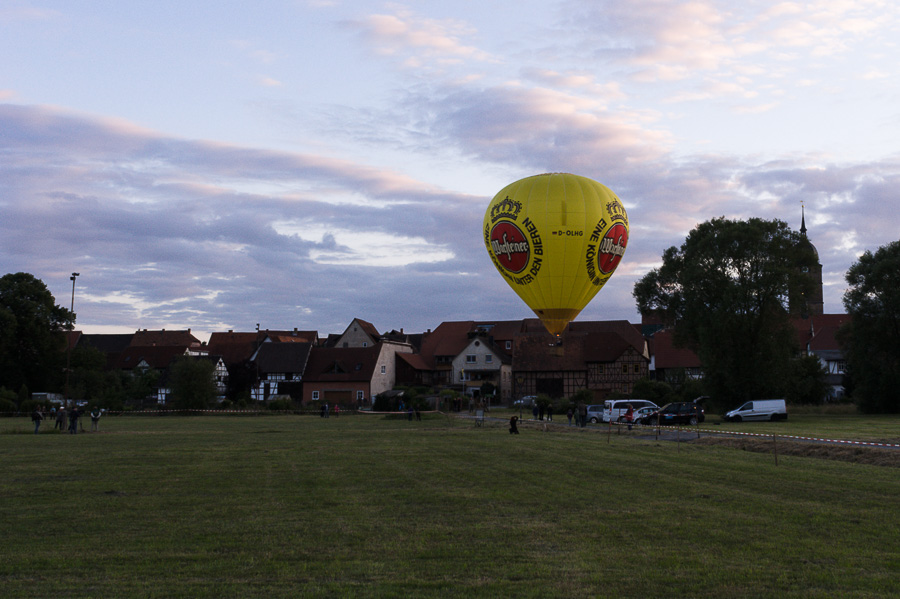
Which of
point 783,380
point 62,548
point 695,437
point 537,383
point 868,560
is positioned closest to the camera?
point 868,560

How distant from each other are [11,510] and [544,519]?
9715 millimetres

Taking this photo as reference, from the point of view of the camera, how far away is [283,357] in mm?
94750

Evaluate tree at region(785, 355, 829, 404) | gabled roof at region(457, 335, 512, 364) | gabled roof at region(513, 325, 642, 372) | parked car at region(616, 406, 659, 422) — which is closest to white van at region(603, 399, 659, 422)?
parked car at region(616, 406, 659, 422)

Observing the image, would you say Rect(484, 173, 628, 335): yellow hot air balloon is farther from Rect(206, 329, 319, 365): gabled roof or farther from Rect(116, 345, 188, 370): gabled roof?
Rect(116, 345, 188, 370): gabled roof

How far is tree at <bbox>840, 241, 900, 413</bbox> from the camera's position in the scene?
195 feet

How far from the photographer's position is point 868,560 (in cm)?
1016

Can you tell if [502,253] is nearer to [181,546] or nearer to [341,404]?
[181,546]

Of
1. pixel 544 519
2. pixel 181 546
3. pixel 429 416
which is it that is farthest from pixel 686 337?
pixel 181 546

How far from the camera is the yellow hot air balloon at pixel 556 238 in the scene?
32562 mm

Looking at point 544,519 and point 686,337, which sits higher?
point 686,337

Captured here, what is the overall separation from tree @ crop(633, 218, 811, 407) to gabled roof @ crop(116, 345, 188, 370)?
7205 cm

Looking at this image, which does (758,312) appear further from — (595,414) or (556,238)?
(556,238)

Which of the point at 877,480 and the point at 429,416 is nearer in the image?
the point at 877,480

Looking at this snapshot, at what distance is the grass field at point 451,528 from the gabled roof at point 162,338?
382 feet
